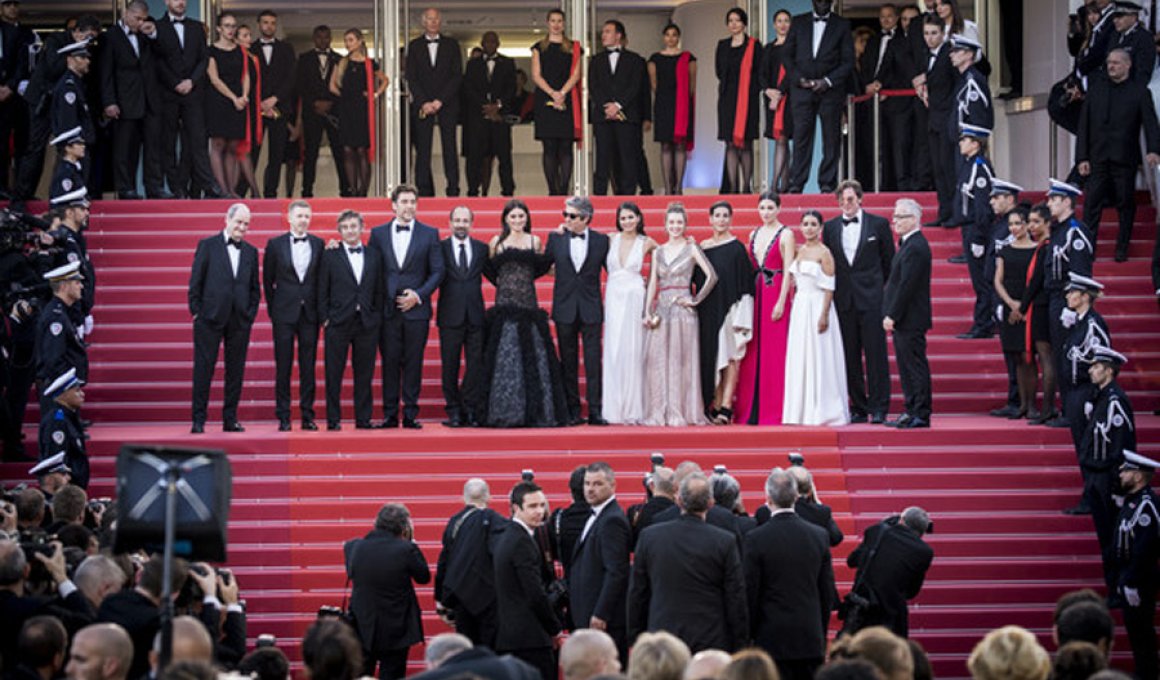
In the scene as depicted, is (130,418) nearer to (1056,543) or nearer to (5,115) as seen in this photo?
(5,115)

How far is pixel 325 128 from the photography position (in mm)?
21047

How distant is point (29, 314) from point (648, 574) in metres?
6.84

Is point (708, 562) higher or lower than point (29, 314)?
lower

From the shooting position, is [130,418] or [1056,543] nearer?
[1056,543]

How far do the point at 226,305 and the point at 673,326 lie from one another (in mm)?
3586

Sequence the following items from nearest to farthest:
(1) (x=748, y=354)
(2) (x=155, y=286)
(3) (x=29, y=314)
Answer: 1. (3) (x=29, y=314)
2. (1) (x=748, y=354)
3. (2) (x=155, y=286)

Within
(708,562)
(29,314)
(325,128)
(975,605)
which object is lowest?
(975,605)

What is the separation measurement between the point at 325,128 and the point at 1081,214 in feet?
25.9

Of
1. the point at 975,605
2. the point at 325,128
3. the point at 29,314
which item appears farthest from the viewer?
the point at 325,128

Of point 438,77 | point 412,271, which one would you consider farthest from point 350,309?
point 438,77

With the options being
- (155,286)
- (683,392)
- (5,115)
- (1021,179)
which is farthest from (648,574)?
(1021,179)

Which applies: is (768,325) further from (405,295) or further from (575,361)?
(405,295)

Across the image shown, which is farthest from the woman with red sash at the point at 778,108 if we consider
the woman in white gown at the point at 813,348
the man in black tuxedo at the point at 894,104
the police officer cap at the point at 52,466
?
the police officer cap at the point at 52,466

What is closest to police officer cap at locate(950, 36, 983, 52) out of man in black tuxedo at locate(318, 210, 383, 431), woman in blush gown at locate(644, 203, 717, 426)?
woman in blush gown at locate(644, 203, 717, 426)
